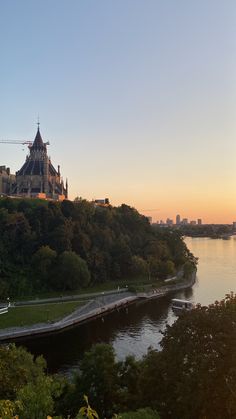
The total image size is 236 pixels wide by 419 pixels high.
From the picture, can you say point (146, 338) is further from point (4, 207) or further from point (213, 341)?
point (4, 207)

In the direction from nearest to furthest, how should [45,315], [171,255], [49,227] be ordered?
[45,315]
[49,227]
[171,255]

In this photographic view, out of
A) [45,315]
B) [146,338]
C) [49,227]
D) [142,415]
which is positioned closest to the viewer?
[142,415]

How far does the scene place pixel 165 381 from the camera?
19781mm

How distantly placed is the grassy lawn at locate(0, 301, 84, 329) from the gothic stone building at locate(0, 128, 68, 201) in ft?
153

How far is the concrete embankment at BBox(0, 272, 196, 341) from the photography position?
146ft

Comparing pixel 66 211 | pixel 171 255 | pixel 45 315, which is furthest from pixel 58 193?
pixel 45 315

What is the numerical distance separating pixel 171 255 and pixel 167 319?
120 ft

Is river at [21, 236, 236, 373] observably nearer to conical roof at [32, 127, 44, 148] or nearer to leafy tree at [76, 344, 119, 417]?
leafy tree at [76, 344, 119, 417]

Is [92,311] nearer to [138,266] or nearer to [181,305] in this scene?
[181,305]

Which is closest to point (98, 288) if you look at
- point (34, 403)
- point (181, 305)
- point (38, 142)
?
point (181, 305)

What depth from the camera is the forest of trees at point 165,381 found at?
1786 centimetres

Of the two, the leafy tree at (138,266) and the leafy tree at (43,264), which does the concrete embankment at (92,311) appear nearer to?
the leafy tree at (138,266)

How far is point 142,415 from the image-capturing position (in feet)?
54.0

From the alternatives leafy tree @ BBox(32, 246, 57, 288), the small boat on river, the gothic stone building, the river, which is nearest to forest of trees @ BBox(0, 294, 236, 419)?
the river
